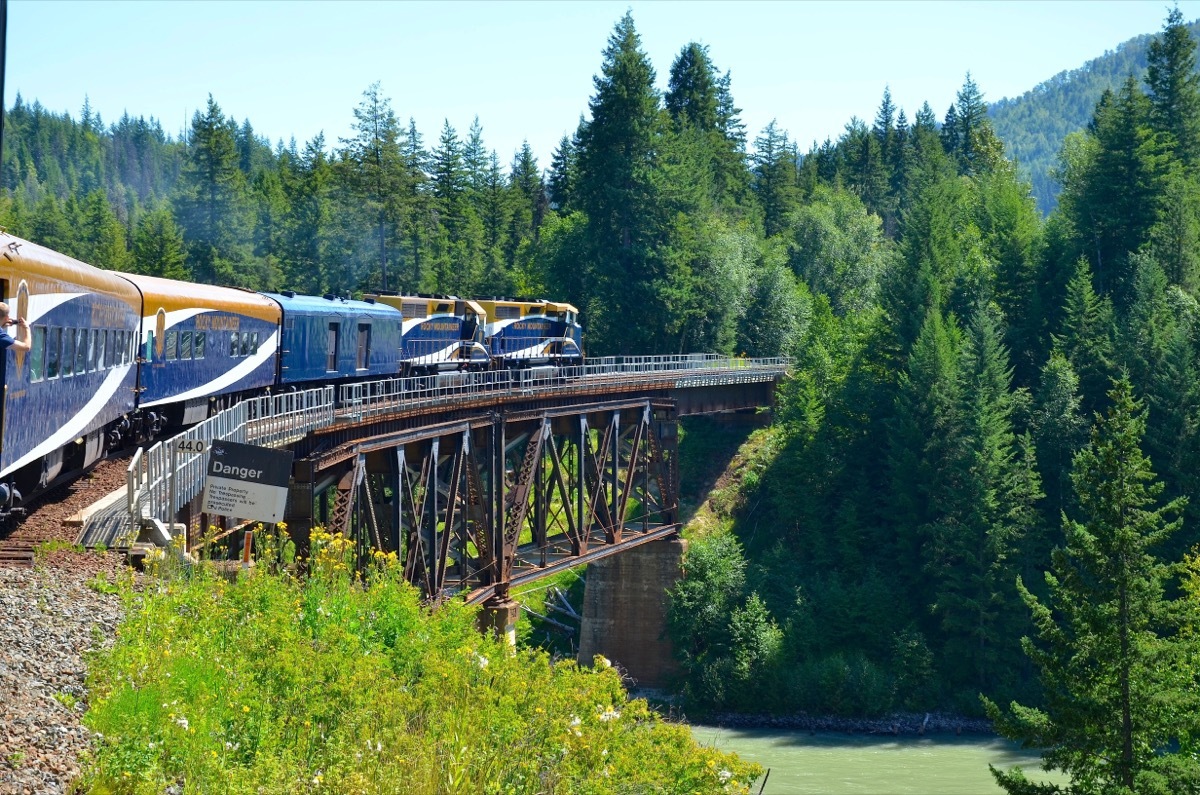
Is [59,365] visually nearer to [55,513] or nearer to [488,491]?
[55,513]

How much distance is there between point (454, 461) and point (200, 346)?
9344 mm

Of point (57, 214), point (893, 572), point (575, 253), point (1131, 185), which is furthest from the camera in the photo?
point (57, 214)

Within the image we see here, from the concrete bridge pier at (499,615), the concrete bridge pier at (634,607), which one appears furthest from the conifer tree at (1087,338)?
the concrete bridge pier at (499,615)

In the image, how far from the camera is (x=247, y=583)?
57.5 ft

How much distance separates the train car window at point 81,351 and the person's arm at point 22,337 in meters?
5.21

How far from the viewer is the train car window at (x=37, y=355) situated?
18391mm

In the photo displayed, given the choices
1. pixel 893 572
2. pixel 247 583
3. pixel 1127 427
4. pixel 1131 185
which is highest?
pixel 1131 185

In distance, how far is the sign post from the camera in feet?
62.3

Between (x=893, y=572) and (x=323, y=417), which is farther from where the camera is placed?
(x=893, y=572)

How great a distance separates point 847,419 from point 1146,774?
37.5m

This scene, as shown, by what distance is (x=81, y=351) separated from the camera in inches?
861

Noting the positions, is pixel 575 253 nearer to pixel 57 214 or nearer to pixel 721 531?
pixel 721 531

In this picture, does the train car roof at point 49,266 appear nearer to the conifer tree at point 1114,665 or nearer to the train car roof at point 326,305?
the train car roof at point 326,305

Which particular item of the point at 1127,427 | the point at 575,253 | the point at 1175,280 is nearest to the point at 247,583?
the point at 1127,427
